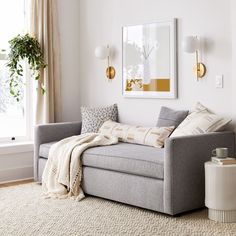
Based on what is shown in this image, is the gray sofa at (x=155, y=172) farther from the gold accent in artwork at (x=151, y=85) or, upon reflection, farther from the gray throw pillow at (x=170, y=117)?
the gold accent in artwork at (x=151, y=85)

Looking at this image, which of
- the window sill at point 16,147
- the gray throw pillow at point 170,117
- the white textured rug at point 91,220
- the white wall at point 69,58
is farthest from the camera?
the white wall at point 69,58

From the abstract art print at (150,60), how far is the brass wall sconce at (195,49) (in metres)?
0.28

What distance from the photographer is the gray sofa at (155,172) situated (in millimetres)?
4086

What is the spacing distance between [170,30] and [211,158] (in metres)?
1.58

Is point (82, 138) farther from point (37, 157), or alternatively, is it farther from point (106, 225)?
point (106, 225)

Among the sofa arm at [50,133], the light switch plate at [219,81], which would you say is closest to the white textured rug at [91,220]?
the sofa arm at [50,133]

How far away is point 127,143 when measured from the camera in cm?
515

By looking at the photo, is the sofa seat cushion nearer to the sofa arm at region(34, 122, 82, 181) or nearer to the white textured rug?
the white textured rug

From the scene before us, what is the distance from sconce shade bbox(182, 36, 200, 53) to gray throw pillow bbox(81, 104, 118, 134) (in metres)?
1.29

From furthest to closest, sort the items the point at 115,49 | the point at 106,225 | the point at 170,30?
the point at 115,49, the point at 170,30, the point at 106,225

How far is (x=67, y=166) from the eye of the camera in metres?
4.91

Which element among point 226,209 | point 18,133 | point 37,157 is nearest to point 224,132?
point 226,209

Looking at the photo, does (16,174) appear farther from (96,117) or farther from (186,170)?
(186,170)

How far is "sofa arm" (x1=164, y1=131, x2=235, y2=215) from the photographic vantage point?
4.06 m
